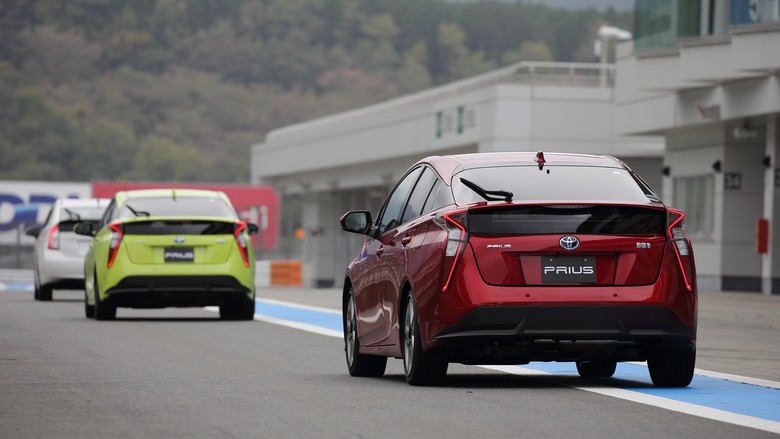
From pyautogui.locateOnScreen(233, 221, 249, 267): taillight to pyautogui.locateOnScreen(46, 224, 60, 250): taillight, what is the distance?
26.1 feet

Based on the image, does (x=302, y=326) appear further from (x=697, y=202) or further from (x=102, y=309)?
(x=697, y=202)

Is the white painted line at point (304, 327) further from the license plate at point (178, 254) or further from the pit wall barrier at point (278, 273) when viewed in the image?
the pit wall barrier at point (278, 273)

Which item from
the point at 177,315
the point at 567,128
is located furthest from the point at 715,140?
the point at 177,315

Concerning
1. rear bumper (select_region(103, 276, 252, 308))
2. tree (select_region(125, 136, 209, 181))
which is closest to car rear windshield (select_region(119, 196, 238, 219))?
rear bumper (select_region(103, 276, 252, 308))

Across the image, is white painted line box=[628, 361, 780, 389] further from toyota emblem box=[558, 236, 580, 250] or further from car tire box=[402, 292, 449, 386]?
car tire box=[402, 292, 449, 386]

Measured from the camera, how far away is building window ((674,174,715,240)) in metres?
44.7

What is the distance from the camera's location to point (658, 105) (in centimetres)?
4559

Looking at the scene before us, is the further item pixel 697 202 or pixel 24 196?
pixel 24 196

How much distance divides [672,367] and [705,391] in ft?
0.88

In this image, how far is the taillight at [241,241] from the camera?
71.9 ft

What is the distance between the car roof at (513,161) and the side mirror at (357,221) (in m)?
0.86

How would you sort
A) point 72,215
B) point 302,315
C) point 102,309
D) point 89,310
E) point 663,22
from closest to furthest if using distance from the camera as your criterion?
point 102,309, point 89,310, point 302,315, point 72,215, point 663,22

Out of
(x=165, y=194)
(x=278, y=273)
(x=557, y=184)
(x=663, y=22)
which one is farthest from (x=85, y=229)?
(x=278, y=273)

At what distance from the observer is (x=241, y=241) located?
21969mm
